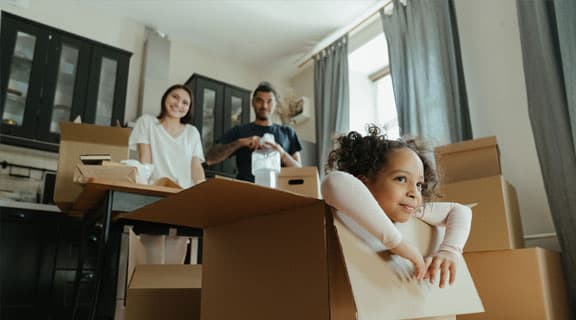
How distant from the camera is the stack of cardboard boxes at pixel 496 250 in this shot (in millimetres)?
1505

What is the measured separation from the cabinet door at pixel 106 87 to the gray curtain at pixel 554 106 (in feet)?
8.74

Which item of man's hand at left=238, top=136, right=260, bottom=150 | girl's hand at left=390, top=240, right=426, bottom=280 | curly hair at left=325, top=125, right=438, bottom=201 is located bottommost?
girl's hand at left=390, top=240, right=426, bottom=280

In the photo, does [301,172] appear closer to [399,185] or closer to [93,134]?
[399,185]

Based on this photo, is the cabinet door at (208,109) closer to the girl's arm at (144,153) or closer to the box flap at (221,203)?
the girl's arm at (144,153)

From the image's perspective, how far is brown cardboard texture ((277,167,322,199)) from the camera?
156 centimetres

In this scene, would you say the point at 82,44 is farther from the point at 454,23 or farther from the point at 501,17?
the point at 501,17

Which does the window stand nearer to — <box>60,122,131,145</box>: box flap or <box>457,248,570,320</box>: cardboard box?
<box>457,248,570,320</box>: cardboard box

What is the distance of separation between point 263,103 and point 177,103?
49 cm

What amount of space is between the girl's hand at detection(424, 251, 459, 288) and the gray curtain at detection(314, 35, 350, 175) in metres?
2.69

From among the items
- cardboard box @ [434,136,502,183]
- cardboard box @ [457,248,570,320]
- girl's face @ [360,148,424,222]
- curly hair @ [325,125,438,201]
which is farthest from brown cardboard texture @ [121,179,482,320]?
cardboard box @ [434,136,502,183]

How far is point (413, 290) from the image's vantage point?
2.31ft

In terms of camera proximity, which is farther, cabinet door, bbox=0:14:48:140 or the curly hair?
cabinet door, bbox=0:14:48:140

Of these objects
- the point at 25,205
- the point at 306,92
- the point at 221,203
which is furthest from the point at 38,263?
the point at 306,92

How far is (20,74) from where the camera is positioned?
2910mm
